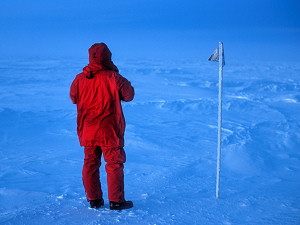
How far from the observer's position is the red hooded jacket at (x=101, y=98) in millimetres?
2643

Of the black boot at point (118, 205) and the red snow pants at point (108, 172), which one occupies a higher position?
the red snow pants at point (108, 172)

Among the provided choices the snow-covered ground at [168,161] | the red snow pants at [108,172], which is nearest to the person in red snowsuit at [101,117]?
the red snow pants at [108,172]

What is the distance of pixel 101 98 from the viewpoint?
8.78 feet

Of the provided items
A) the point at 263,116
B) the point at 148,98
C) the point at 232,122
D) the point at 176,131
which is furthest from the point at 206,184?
the point at 148,98

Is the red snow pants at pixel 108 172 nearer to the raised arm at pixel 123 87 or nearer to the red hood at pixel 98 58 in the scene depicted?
the raised arm at pixel 123 87

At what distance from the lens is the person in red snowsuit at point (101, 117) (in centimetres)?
265

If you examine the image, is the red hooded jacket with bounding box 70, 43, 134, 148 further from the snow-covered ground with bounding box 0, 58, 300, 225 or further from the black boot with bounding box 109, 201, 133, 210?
the snow-covered ground with bounding box 0, 58, 300, 225

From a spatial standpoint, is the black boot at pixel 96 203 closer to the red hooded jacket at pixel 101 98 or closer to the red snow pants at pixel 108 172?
the red snow pants at pixel 108 172

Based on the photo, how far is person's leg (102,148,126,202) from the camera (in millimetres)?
2732

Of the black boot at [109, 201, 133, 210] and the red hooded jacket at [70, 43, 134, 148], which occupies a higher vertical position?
the red hooded jacket at [70, 43, 134, 148]

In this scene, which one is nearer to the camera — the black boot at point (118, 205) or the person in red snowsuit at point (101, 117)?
the person in red snowsuit at point (101, 117)

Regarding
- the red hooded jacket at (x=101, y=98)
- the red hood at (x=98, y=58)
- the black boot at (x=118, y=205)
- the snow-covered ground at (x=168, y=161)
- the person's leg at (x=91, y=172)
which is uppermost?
the red hood at (x=98, y=58)

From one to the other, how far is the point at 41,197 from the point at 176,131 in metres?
3.66

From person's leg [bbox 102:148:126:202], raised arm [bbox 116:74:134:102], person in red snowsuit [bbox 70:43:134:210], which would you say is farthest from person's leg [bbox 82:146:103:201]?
raised arm [bbox 116:74:134:102]
